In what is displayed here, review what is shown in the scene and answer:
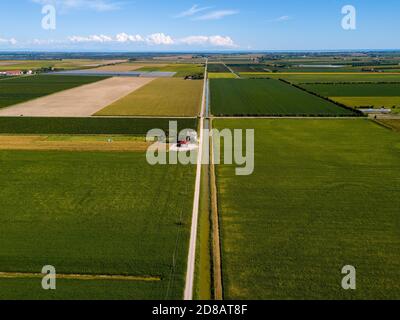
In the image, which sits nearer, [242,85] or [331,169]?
[331,169]

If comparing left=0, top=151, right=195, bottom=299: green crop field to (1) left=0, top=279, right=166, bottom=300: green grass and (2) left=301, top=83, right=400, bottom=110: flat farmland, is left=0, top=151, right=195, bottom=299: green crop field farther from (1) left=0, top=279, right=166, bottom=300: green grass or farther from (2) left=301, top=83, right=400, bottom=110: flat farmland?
(2) left=301, top=83, right=400, bottom=110: flat farmland

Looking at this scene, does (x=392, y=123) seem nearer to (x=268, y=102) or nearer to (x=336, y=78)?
(x=268, y=102)

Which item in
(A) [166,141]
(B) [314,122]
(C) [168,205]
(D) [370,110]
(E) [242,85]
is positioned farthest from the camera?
(E) [242,85]

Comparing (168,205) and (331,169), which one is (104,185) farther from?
(331,169)

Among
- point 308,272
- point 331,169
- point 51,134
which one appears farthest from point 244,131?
point 308,272

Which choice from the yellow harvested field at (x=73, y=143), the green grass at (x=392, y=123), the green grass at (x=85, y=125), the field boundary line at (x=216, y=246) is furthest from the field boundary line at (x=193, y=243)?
the green grass at (x=392, y=123)

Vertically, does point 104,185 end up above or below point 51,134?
below

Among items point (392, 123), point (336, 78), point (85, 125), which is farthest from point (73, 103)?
point (336, 78)
